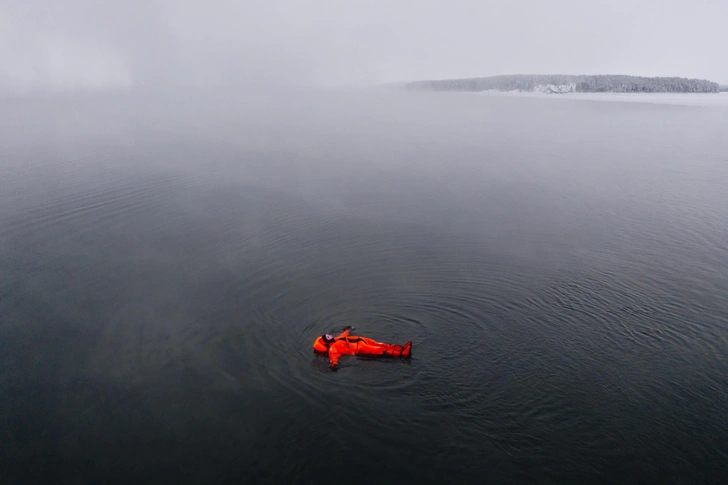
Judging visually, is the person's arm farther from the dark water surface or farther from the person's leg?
the person's leg

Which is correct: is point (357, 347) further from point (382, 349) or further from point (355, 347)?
point (382, 349)

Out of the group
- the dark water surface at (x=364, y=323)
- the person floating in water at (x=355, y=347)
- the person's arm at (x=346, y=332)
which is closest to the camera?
the dark water surface at (x=364, y=323)

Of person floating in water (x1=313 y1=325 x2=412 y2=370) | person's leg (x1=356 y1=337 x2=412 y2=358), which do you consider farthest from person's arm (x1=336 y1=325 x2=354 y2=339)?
person's leg (x1=356 y1=337 x2=412 y2=358)

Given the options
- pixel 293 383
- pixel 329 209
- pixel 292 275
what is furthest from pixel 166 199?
pixel 293 383

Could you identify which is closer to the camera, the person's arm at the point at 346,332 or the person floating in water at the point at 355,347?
the person floating in water at the point at 355,347

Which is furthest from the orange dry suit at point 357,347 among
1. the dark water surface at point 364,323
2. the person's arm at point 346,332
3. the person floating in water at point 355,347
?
the dark water surface at point 364,323

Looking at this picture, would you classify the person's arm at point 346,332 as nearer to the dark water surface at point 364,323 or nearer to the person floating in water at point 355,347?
the person floating in water at point 355,347

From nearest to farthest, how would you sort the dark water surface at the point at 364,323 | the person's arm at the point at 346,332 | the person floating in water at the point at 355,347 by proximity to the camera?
1. the dark water surface at the point at 364,323
2. the person floating in water at the point at 355,347
3. the person's arm at the point at 346,332
